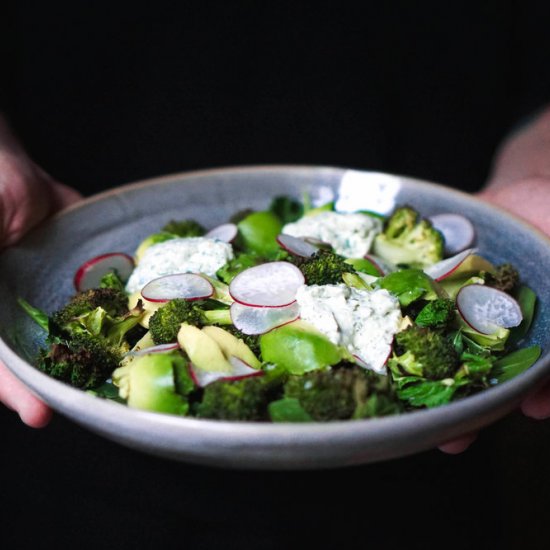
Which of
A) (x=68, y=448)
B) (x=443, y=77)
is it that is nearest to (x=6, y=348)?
(x=68, y=448)

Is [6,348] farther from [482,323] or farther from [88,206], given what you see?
[482,323]

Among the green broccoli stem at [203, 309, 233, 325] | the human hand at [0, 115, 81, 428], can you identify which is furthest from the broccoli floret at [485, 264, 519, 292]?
the human hand at [0, 115, 81, 428]

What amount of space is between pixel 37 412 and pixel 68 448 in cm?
55

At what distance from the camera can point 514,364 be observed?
1642 millimetres

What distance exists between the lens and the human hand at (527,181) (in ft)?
5.74

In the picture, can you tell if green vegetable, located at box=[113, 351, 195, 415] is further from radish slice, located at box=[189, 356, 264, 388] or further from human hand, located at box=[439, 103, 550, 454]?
human hand, located at box=[439, 103, 550, 454]

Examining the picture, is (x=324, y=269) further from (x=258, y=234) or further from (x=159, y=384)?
(x=159, y=384)

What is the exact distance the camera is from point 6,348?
1.53 m

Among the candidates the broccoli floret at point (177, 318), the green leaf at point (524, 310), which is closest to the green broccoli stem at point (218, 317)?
the broccoli floret at point (177, 318)

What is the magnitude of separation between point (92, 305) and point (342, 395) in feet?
2.56

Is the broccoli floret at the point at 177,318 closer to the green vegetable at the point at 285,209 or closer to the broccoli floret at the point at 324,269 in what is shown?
the broccoli floret at the point at 324,269

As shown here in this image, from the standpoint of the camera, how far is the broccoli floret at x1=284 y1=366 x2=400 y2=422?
1.35 m

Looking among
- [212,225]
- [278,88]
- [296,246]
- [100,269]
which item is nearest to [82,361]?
[100,269]

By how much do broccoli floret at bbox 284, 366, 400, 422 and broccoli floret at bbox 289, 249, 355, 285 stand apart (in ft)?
1.34
